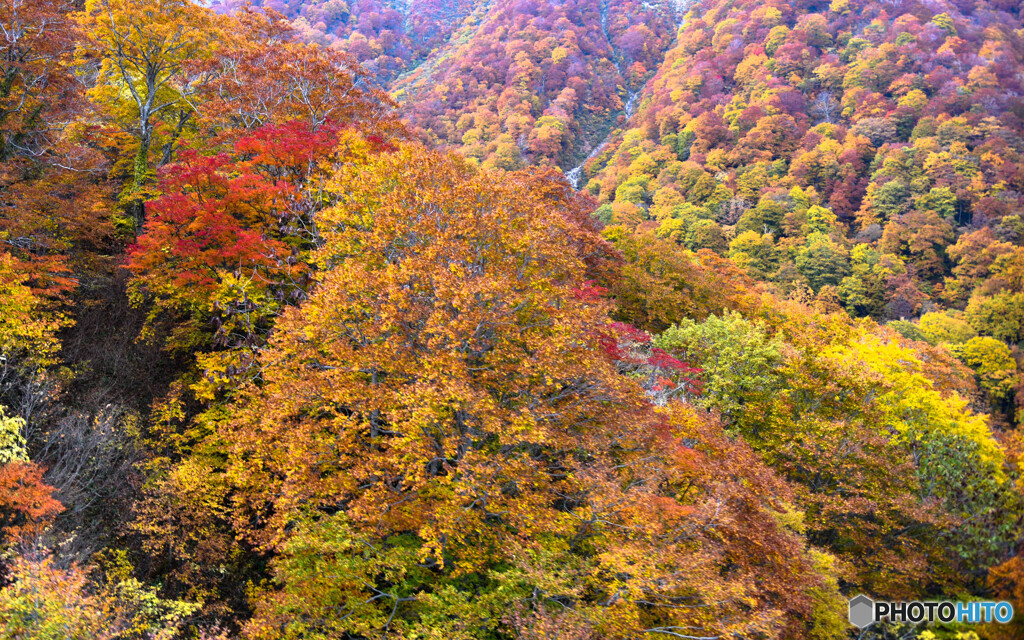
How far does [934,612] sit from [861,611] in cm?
370

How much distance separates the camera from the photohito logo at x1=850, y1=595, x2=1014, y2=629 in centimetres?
1572

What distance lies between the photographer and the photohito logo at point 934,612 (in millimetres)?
15719

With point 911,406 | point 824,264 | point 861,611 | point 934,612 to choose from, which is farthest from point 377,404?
point 824,264

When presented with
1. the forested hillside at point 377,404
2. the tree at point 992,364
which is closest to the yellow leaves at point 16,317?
the forested hillside at point 377,404

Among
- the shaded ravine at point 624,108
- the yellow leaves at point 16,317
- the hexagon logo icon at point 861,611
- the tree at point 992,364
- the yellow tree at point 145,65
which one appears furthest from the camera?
the shaded ravine at point 624,108

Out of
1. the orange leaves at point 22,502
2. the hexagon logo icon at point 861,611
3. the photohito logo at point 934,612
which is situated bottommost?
the photohito logo at point 934,612

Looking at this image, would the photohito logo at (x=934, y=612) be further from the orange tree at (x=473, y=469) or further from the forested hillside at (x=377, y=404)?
the orange tree at (x=473, y=469)

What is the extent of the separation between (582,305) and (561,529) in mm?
5988

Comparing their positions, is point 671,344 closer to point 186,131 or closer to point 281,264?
point 281,264

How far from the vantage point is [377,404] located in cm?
1116

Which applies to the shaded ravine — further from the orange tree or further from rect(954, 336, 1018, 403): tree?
the orange tree

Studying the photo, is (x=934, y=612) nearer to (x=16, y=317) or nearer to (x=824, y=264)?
(x=16, y=317)

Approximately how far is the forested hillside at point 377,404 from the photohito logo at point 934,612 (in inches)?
25.7

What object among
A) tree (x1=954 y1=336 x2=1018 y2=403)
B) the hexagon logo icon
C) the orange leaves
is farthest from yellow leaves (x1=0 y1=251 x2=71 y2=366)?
tree (x1=954 y1=336 x2=1018 y2=403)
